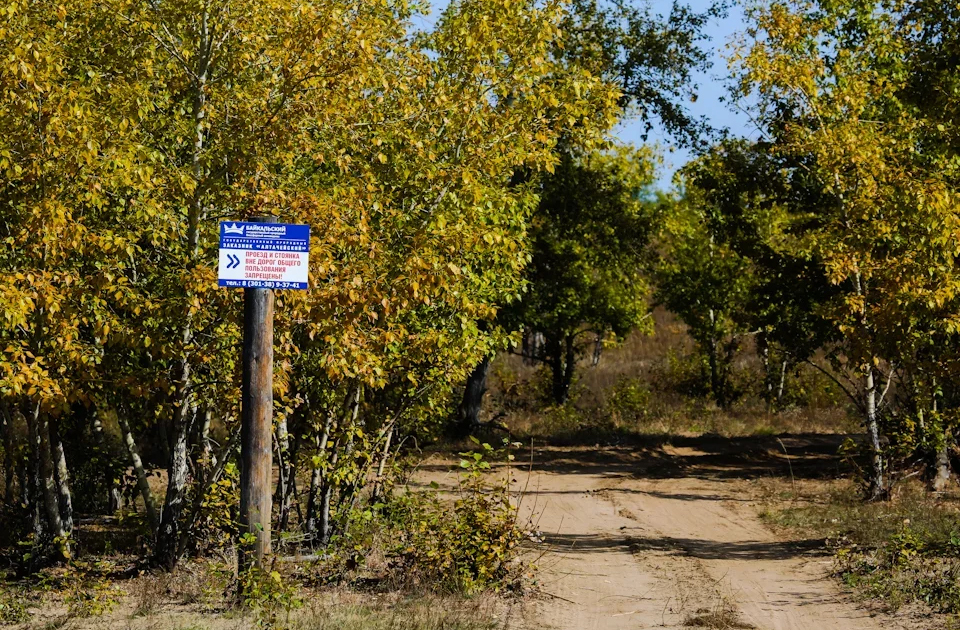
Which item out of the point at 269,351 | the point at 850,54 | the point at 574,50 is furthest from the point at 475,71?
the point at 574,50

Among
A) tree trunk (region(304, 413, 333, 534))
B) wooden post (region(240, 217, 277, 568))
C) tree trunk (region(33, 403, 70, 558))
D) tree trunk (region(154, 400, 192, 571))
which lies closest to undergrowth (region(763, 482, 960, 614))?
tree trunk (region(304, 413, 333, 534))

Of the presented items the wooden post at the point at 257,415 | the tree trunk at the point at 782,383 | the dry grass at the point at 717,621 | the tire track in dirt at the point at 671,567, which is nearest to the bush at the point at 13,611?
the wooden post at the point at 257,415

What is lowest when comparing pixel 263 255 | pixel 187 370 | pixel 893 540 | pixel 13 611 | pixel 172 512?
pixel 13 611

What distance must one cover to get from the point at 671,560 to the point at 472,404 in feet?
51.8

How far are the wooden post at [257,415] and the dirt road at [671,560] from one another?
2.36 m

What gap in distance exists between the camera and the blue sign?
741cm

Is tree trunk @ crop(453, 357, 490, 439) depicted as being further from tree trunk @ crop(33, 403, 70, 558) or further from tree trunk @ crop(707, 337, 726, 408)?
tree trunk @ crop(33, 403, 70, 558)

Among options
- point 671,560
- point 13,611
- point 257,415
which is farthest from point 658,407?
point 257,415

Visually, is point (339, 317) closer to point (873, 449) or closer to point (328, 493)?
point (328, 493)

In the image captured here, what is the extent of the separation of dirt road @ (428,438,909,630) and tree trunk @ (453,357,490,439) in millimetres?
5543

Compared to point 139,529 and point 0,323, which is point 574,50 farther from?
point 0,323

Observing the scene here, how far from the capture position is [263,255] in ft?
24.5

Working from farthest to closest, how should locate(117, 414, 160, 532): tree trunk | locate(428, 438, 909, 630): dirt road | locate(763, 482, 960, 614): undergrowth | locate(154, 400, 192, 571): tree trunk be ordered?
1. locate(117, 414, 160, 532): tree trunk
2. locate(154, 400, 192, 571): tree trunk
3. locate(763, 482, 960, 614): undergrowth
4. locate(428, 438, 909, 630): dirt road

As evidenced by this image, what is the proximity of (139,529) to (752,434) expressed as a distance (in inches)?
755
